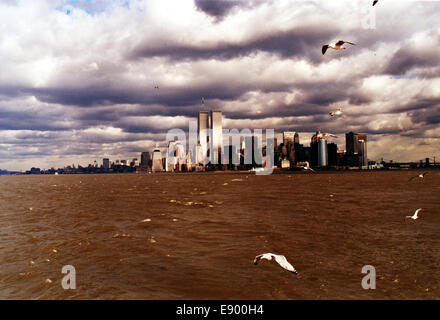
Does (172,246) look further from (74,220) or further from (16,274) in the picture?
(74,220)

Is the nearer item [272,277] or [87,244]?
[272,277]

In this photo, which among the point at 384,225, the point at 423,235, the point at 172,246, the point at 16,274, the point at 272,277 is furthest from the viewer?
the point at 384,225
